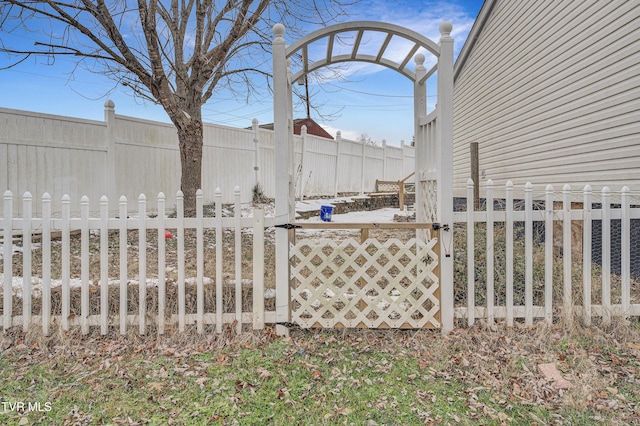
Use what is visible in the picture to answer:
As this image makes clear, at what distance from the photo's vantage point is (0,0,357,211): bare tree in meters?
5.50

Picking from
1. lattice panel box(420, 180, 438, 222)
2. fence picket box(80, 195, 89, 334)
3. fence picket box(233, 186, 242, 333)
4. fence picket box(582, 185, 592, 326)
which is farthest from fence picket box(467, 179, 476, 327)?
fence picket box(80, 195, 89, 334)

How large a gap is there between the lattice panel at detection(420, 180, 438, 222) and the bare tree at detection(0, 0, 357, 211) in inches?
152

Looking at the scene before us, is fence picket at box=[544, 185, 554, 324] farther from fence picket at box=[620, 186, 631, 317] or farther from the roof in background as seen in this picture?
the roof in background

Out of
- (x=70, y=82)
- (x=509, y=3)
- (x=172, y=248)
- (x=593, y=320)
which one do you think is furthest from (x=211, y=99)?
(x=593, y=320)

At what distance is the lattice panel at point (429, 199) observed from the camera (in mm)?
3367

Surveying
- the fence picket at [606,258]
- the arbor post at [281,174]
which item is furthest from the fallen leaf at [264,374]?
the fence picket at [606,258]

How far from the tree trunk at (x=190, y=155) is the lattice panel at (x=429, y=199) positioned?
418cm

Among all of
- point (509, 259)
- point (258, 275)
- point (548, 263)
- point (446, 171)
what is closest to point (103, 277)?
point (258, 275)

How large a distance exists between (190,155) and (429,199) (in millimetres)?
4467

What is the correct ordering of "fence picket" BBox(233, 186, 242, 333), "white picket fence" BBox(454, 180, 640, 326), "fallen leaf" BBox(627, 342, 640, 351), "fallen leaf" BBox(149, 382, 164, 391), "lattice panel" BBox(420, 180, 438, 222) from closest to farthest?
"fallen leaf" BBox(149, 382, 164, 391) < "fallen leaf" BBox(627, 342, 640, 351) < "fence picket" BBox(233, 186, 242, 333) < "white picket fence" BBox(454, 180, 640, 326) < "lattice panel" BBox(420, 180, 438, 222)

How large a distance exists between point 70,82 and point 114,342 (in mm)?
5633

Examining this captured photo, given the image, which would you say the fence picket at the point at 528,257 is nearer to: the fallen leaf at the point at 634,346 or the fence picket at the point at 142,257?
the fallen leaf at the point at 634,346

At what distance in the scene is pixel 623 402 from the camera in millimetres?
2201

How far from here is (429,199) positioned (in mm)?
3598
